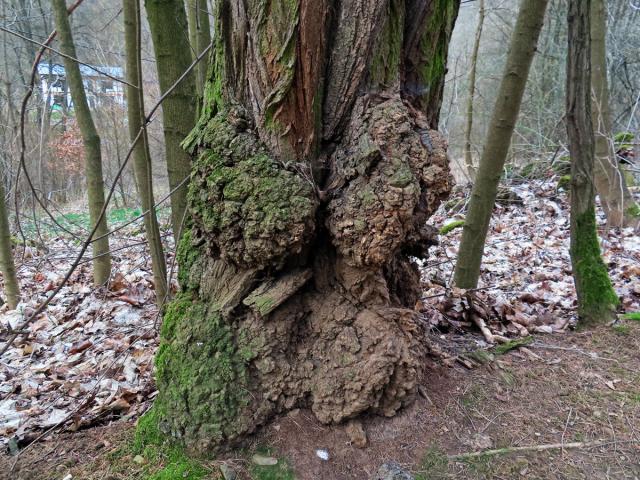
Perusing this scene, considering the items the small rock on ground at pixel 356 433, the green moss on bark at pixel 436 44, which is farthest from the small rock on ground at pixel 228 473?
the green moss on bark at pixel 436 44

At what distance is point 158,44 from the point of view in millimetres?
2693

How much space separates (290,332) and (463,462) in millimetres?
849

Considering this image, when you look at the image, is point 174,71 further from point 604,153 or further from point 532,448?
point 604,153

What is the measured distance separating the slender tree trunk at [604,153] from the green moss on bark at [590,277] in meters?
3.31

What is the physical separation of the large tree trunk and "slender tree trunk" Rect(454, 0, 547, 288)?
157 centimetres

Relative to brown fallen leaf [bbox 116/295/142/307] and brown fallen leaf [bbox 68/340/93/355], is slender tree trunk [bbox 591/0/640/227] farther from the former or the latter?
brown fallen leaf [bbox 68/340/93/355]

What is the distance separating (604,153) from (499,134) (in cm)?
345

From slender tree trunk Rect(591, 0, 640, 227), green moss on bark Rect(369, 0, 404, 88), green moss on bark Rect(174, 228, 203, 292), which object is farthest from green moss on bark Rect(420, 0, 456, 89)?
slender tree trunk Rect(591, 0, 640, 227)

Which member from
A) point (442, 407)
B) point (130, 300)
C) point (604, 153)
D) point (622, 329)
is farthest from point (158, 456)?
point (604, 153)

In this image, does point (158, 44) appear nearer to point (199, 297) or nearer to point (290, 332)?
point (199, 297)

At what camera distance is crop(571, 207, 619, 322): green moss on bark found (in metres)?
2.70

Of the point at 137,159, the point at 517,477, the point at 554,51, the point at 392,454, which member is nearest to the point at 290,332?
the point at 392,454

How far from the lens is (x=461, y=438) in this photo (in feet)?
5.70

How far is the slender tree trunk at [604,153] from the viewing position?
5.45 metres
